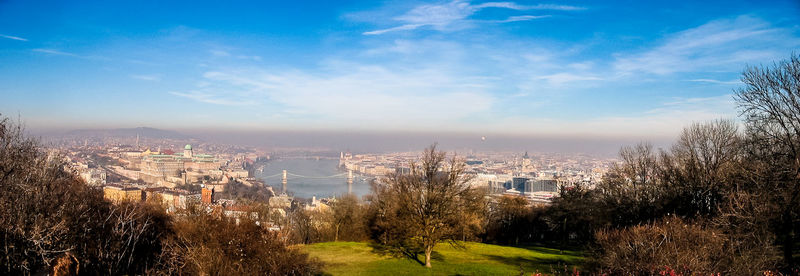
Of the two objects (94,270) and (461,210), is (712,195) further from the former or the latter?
(94,270)

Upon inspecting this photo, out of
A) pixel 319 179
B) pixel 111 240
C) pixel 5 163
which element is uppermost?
pixel 5 163

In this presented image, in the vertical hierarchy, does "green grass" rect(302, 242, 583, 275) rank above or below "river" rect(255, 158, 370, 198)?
above

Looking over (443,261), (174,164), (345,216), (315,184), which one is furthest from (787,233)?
(174,164)

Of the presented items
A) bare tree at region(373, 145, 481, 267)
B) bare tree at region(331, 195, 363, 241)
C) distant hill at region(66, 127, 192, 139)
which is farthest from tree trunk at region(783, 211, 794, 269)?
distant hill at region(66, 127, 192, 139)

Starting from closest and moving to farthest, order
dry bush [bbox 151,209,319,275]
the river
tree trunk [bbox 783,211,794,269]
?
dry bush [bbox 151,209,319,275] < tree trunk [bbox 783,211,794,269] < the river

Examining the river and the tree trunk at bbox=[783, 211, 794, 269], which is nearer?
the tree trunk at bbox=[783, 211, 794, 269]

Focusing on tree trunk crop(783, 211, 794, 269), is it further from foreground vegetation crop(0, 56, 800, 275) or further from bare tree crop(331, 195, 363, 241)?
bare tree crop(331, 195, 363, 241)

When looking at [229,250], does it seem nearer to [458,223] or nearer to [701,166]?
[458,223]

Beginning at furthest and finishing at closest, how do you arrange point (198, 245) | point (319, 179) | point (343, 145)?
point (343, 145) → point (319, 179) → point (198, 245)

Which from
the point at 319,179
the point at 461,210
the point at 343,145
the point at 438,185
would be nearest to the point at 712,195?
the point at 461,210
